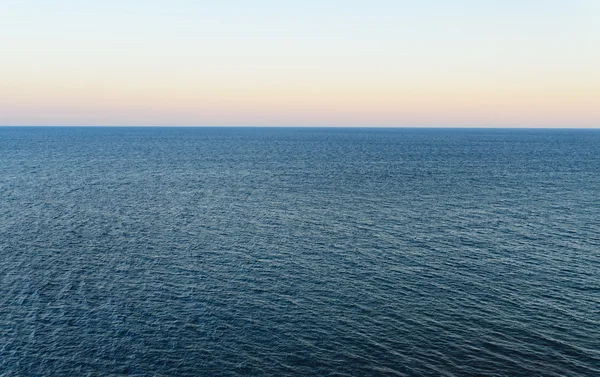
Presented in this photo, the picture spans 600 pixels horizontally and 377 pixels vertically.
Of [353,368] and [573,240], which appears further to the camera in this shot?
[573,240]

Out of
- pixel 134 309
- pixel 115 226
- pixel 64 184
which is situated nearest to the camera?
pixel 134 309

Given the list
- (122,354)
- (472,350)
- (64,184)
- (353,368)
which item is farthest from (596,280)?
(64,184)

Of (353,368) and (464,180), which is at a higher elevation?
(464,180)

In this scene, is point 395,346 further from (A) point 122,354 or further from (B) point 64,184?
(B) point 64,184

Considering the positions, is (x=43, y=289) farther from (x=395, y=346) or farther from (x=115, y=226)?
(x=395, y=346)

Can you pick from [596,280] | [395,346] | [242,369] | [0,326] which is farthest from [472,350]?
[0,326]

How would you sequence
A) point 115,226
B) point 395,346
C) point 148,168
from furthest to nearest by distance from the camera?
1. point 148,168
2. point 115,226
3. point 395,346
